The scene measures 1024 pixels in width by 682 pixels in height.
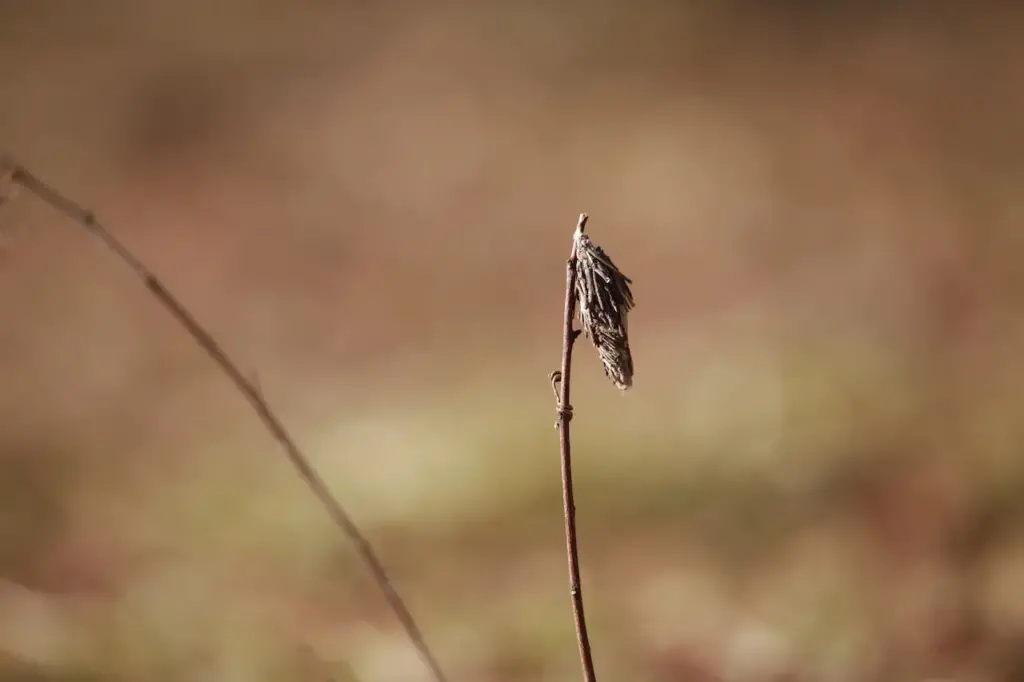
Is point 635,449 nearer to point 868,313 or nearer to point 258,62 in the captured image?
point 868,313

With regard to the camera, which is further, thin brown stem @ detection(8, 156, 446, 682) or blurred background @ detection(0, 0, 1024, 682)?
blurred background @ detection(0, 0, 1024, 682)

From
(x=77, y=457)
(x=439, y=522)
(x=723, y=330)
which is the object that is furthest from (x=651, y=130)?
(x=77, y=457)

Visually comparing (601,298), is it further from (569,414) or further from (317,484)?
(317,484)

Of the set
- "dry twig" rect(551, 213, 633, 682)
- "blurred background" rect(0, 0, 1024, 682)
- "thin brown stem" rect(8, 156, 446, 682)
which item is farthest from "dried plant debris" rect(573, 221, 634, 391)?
"blurred background" rect(0, 0, 1024, 682)

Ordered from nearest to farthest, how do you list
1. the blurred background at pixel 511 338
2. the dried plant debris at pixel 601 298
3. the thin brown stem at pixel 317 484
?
the dried plant debris at pixel 601 298
the thin brown stem at pixel 317 484
the blurred background at pixel 511 338

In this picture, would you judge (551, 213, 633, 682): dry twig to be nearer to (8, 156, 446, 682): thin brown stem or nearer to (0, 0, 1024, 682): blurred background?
(8, 156, 446, 682): thin brown stem

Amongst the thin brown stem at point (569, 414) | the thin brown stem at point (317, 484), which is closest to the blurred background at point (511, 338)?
the thin brown stem at point (317, 484)

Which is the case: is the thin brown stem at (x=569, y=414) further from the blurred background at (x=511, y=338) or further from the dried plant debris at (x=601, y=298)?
the blurred background at (x=511, y=338)
